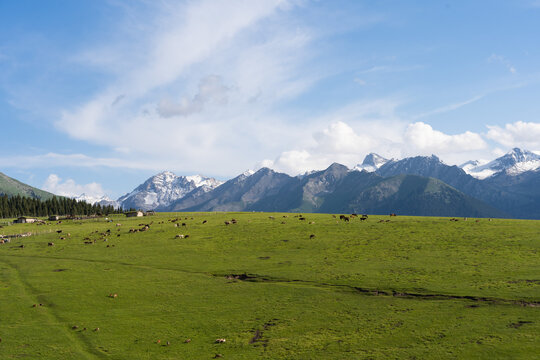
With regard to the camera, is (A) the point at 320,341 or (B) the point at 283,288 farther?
(B) the point at 283,288

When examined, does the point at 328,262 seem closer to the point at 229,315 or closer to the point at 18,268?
the point at 229,315

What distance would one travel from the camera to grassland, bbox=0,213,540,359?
28247 mm

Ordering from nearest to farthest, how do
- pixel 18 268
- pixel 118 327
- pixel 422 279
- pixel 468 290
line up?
pixel 118 327 < pixel 468 290 < pixel 422 279 < pixel 18 268

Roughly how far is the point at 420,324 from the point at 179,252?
44134 mm

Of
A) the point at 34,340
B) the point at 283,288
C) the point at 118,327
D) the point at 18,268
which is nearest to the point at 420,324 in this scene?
the point at 283,288

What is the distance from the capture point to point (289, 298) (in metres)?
38.9

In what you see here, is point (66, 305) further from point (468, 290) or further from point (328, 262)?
point (468, 290)

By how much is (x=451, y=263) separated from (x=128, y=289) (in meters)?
40.0

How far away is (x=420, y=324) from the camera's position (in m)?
30.9

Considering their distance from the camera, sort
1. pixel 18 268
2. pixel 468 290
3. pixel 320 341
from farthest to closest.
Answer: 1. pixel 18 268
2. pixel 468 290
3. pixel 320 341

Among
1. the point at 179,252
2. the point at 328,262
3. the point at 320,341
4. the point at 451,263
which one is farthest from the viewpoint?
the point at 179,252

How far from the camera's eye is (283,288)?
42.2 meters

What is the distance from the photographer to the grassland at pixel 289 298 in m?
28.2

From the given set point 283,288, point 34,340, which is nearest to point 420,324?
point 283,288
